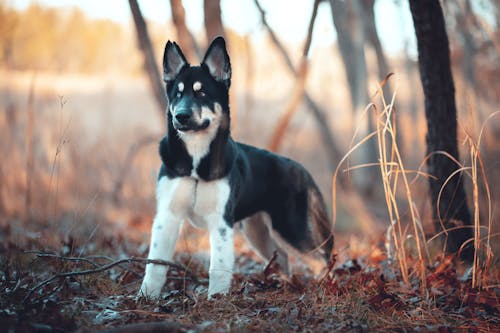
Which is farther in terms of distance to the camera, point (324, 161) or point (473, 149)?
point (324, 161)

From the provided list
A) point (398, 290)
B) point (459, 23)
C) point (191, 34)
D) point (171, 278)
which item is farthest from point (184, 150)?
point (459, 23)

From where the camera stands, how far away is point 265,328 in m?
2.74

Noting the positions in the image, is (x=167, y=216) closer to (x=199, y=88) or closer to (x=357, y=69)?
(x=199, y=88)

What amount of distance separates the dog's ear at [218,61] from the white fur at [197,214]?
2.81 feet

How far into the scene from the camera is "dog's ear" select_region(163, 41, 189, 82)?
3787 mm

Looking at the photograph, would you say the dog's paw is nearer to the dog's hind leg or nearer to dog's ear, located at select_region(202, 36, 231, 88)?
the dog's hind leg

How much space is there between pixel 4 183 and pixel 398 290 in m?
6.70

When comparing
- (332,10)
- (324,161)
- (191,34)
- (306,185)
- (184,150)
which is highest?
(332,10)

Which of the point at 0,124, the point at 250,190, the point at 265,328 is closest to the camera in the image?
the point at 265,328

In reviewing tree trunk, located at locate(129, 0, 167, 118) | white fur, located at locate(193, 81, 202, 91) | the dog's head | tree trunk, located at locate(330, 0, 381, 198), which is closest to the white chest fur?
the dog's head

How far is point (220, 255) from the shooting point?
3621mm

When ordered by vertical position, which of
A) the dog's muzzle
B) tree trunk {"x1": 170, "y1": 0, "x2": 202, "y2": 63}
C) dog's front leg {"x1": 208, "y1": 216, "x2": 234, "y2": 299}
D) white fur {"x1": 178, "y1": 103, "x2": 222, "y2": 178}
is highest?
tree trunk {"x1": 170, "y1": 0, "x2": 202, "y2": 63}

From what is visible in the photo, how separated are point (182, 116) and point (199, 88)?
14.3 inches

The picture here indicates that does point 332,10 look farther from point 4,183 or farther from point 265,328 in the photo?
point 265,328
